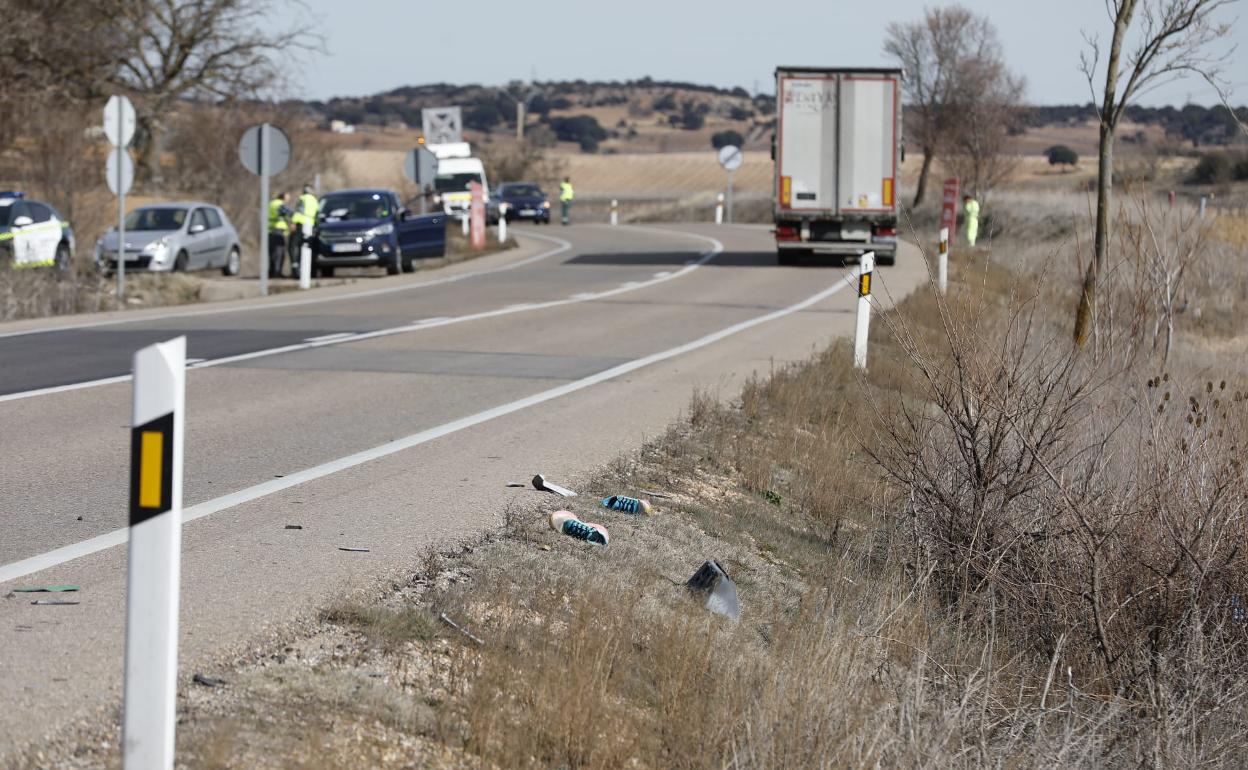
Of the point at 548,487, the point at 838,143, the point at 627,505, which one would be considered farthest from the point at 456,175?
the point at 627,505

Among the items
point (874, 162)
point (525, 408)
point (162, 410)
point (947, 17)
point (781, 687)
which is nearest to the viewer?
point (162, 410)

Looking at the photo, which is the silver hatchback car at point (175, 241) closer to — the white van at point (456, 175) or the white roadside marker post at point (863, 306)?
the white roadside marker post at point (863, 306)

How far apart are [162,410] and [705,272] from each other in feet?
82.8

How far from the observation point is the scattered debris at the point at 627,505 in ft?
25.0

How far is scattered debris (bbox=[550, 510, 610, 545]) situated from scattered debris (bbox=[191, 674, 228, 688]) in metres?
2.56

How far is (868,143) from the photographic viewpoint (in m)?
28.0

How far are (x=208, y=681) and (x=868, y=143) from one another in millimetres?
24809

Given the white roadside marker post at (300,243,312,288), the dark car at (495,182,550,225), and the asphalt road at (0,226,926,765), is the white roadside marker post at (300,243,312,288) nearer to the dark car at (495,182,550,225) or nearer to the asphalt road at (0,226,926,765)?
the asphalt road at (0,226,926,765)

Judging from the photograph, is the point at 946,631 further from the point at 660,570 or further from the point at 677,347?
the point at 677,347

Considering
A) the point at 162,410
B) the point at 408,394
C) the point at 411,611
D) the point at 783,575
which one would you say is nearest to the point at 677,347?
the point at 408,394

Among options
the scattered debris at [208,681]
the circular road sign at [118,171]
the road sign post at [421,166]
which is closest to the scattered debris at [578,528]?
the scattered debris at [208,681]

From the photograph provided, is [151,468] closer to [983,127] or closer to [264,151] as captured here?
[264,151]

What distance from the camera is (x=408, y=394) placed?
1151 centimetres

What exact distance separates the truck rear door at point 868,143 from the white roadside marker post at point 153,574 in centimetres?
2542
